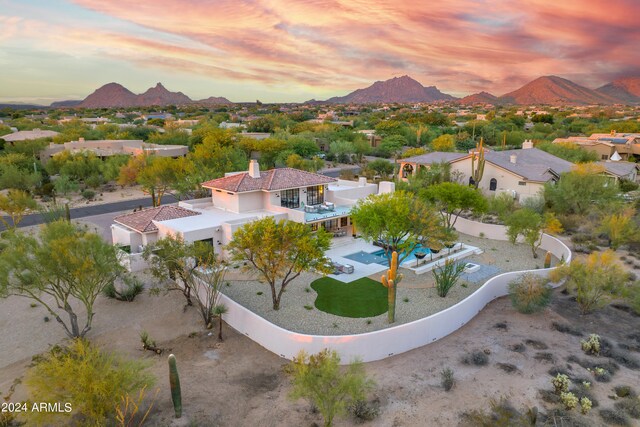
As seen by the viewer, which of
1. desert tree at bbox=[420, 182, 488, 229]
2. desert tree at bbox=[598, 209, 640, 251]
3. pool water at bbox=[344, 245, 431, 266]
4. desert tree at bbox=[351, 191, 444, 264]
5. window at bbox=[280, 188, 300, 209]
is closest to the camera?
desert tree at bbox=[351, 191, 444, 264]

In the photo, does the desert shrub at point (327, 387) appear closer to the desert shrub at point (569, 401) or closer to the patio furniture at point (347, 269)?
the desert shrub at point (569, 401)

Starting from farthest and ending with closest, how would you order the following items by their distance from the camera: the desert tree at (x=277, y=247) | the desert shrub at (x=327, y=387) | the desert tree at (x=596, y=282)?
the desert tree at (x=596, y=282) → the desert tree at (x=277, y=247) → the desert shrub at (x=327, y=387)

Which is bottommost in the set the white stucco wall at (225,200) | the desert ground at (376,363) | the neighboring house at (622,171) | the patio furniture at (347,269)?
the desert ground at (376,363)

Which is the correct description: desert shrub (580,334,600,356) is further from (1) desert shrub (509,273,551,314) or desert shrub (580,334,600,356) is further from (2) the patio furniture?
(2) the patio furniture

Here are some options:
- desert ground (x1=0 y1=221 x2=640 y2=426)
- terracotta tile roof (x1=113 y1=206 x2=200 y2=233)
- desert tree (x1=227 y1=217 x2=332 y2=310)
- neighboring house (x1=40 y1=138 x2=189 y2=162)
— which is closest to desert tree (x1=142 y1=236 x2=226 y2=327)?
desert ground (x1=0 y1=221 x2=640 y2=426)

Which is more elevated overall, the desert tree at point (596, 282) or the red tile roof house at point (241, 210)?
the red tile roof house at point (241, 210)

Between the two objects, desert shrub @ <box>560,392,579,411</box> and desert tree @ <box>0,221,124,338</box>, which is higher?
desert tree @ <box>0,221,124,338</box>

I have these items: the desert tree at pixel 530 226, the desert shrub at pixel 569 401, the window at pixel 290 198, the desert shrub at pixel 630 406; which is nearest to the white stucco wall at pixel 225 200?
the window at pixel 290 198
